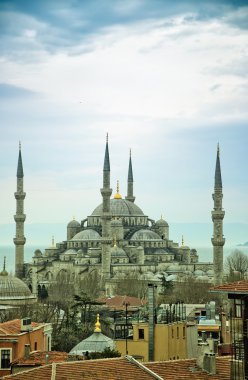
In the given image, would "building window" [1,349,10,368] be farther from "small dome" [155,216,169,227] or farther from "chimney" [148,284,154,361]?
"small dome" [155,216,169,227]

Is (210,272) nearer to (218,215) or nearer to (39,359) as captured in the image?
(218,215)

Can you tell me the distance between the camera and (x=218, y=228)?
84125mm

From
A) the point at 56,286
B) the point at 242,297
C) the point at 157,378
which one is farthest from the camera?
the point at 56,286

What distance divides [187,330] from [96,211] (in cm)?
7463

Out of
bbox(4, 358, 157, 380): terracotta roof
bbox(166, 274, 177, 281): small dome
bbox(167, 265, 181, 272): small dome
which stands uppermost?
bbox(167, 265, 181, 272): small dome

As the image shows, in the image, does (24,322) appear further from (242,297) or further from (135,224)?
(135,224)

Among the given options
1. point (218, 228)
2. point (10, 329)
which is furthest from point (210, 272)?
point (10, 329)

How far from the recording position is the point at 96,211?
104 metres

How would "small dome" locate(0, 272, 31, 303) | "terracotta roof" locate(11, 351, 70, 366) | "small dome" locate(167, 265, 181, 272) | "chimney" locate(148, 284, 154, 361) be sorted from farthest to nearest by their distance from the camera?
1. "small dome" locate(167, 265, 181, 272)
2. "small dome" locate(0, 272, 31, 303)
3. "chimney" locate(148, 284, 154, 361)
4. "terracotta roof" locate(11, 351, 70, 366)

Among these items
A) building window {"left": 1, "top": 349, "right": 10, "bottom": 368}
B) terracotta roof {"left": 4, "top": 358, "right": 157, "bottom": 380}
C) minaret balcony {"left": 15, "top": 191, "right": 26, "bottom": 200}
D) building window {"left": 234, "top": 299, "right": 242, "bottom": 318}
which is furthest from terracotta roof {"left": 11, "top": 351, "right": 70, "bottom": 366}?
minaret balcony {"left": 15, "top": 191, "right": 26, "bottom": 200}

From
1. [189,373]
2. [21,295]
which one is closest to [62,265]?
[21,295]

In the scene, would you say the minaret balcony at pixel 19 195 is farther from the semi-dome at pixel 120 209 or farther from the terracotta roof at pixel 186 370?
the terracotta roof at pixel 186 370

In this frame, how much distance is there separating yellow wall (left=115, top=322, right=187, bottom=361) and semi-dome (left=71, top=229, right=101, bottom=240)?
68.6m

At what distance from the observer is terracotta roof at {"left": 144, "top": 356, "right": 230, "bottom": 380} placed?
1770 centimetres
